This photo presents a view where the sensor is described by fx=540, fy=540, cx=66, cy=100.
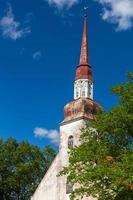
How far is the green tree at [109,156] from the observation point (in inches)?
1190

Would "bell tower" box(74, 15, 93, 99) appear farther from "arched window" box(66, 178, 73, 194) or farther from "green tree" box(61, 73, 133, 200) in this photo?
"green tree" box(61, 73, 133, 200)

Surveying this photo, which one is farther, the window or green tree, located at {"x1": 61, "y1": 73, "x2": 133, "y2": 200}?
the window

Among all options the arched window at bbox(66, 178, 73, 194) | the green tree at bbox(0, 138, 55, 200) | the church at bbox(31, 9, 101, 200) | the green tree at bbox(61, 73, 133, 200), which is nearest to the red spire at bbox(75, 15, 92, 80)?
the church at bbox(31, 9, 101, 200)

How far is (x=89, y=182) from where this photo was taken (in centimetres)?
3234

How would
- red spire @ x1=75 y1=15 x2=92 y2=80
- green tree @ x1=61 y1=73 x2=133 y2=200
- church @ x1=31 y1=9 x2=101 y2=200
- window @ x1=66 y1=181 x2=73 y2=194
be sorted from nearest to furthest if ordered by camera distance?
1. green tree @ x1=61 y1=73 x2=133 y2=200
2. window @ x1=66 y1=181 x2=73 y2=194
3. church @ x1=31 y1=9 x2=101 y2=200
4. red spire @ x1=75 y1=15 x2=92 y2=80

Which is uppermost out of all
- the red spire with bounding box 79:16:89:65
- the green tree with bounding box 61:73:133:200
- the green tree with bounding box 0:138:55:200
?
the red spire with bounding box 79:16:89:65

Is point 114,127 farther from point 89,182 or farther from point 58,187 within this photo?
point 58,187

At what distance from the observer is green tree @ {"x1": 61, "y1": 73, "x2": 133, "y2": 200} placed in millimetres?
30219

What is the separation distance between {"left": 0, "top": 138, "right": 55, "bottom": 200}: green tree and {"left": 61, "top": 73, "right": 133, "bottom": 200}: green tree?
28.7m

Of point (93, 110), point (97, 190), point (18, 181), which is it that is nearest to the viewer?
point (97, 190)

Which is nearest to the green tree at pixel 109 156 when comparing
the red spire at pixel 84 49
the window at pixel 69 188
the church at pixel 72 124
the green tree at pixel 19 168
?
the church at pixel 72 124

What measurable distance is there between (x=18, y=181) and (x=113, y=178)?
116 feet

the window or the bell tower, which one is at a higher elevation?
the bell tower

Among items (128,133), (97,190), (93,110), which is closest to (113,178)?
(97,190)
